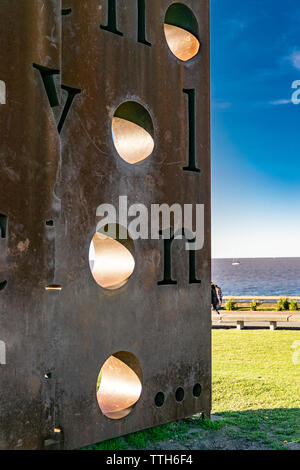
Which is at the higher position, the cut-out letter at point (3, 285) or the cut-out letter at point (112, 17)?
the cut-out letter at point (112, 17)

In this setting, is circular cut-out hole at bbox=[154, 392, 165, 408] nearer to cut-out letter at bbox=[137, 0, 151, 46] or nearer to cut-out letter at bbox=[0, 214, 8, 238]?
cut-out letter at bbox=[0, 214, 8, 238]

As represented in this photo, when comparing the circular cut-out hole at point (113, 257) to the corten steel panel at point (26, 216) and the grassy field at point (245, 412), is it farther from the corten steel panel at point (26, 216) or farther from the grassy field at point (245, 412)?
the grassy field at point (245, 412)

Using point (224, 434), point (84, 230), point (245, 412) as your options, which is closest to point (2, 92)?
point (84, 230)

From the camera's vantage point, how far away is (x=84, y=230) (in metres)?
6.17

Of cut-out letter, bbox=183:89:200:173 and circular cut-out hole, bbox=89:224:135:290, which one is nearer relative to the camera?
circular cut-out hole, bbox=89:224:135:290

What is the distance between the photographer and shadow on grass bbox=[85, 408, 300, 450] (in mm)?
7066

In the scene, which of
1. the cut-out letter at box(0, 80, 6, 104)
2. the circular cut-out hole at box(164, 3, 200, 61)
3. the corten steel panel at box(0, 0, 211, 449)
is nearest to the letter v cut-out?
the corten steel panel at box(0, 0, 211, 449)

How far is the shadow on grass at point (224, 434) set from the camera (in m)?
7.07

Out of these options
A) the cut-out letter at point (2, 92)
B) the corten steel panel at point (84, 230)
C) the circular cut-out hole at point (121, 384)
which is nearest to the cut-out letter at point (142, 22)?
the corten steel panel at point (84, 230)

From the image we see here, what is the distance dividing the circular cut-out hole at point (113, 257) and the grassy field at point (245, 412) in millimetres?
2077

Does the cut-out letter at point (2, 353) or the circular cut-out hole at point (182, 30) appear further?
the circular cut-out hole at point (182, 30)

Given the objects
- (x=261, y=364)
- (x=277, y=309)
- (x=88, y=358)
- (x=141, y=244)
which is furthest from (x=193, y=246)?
(x=277, y=309)

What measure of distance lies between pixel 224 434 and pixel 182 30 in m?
6.01

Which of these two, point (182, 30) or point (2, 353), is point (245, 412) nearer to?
point (2, 353)
